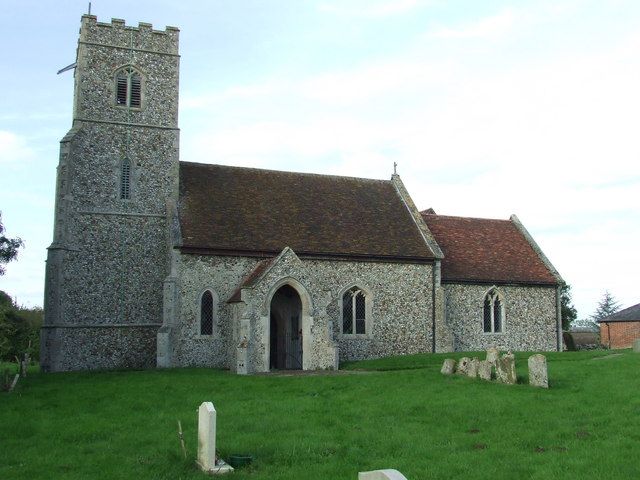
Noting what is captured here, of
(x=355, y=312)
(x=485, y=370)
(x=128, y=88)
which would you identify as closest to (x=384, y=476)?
(x=485, y=370)

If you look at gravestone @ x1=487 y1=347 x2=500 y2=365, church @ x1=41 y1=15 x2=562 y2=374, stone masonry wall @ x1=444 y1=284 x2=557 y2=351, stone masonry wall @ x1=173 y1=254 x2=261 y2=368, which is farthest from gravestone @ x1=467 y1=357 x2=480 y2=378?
stone masonry wall @ x1=444 y1=284 x2=557 y2=351

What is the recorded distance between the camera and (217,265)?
93.4 ft

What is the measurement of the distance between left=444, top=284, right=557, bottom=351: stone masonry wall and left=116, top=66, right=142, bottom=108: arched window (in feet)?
53.8

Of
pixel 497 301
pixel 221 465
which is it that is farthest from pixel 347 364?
pixel 221 465

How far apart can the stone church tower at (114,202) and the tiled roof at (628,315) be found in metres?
32.2

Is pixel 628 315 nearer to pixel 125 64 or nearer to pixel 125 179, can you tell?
pixel 125 179

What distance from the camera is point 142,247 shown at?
28.9 metres

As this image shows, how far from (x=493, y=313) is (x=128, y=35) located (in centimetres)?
2115

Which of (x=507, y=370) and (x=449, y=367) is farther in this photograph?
(x=449, y=367)

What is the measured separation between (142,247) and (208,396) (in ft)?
39.1

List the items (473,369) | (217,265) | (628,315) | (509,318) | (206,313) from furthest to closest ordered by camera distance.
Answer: (628,315), (509,318), (217,265), (206,313), (473,369)

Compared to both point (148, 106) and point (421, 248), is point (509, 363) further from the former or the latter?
point (148, 106)

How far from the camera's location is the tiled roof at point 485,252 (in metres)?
33.5

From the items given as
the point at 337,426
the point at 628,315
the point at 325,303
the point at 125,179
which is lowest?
the point at 337,426
